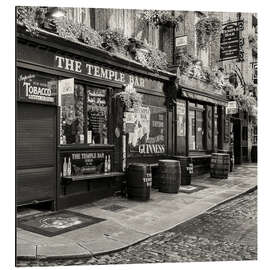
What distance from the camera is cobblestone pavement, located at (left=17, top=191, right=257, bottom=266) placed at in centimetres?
464

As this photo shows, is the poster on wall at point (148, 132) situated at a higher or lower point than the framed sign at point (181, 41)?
lower

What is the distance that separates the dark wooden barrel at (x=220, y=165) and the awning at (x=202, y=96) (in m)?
2.17

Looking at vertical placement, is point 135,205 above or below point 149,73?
below

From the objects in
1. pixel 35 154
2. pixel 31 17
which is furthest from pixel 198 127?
pixel 31 17

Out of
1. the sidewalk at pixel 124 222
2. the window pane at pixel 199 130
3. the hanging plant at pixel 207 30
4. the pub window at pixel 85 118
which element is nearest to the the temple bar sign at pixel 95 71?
the pub window at pixel 85 118

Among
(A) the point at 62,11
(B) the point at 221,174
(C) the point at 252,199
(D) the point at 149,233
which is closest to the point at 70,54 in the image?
(A) the point at 62,11

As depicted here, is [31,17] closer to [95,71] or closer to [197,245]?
[95,71]

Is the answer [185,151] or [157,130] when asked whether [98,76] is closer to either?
[157,130]

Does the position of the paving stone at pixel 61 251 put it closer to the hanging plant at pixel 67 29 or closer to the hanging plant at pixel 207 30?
the hanging plant at pixel 67 29

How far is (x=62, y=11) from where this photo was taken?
648 centimetres

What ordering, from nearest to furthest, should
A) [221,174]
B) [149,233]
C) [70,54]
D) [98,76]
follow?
[149,233]
[70,54]
[98,76]
[221,174]

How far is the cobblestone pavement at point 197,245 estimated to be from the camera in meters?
4.64

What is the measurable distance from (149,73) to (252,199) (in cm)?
437

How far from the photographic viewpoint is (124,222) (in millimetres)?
5996
